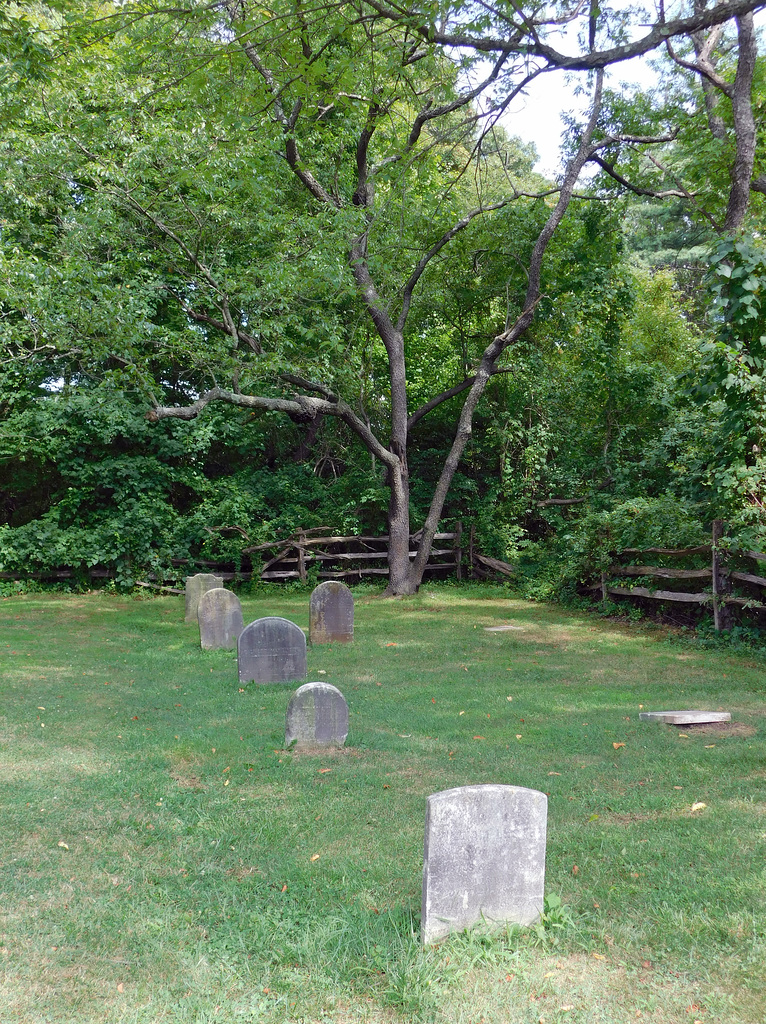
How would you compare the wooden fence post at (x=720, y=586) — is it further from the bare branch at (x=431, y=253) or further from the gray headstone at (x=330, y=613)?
the bare branch at (x=431, y=253)

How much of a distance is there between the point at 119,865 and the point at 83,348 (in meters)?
13.5

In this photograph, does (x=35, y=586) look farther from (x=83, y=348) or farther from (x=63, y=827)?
(x=63, y=827)

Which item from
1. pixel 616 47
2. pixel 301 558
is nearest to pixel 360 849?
pixel 616 47

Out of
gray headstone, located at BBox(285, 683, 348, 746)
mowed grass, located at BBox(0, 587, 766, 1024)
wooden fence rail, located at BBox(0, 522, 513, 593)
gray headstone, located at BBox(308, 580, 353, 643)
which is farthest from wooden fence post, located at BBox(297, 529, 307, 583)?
gray headstone, located at BBox(285, 683, 348, 746)

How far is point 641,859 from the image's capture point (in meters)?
4.50

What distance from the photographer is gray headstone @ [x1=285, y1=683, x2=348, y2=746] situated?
272 inches

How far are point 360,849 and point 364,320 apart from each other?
54.8ft

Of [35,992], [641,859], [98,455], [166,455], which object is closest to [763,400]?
[641,859]

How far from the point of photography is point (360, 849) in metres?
4.71

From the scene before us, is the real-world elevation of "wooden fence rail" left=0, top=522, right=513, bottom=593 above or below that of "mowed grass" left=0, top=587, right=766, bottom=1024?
above

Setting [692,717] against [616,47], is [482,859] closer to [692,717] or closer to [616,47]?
[692,717]

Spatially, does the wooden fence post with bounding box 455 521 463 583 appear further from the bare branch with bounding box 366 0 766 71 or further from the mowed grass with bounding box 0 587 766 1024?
the bare branch with bounding box 366 0 766 71

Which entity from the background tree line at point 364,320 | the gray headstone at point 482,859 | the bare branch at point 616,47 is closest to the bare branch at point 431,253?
the background tree line at point 364,320

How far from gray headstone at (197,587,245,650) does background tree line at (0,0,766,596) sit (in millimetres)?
3790
